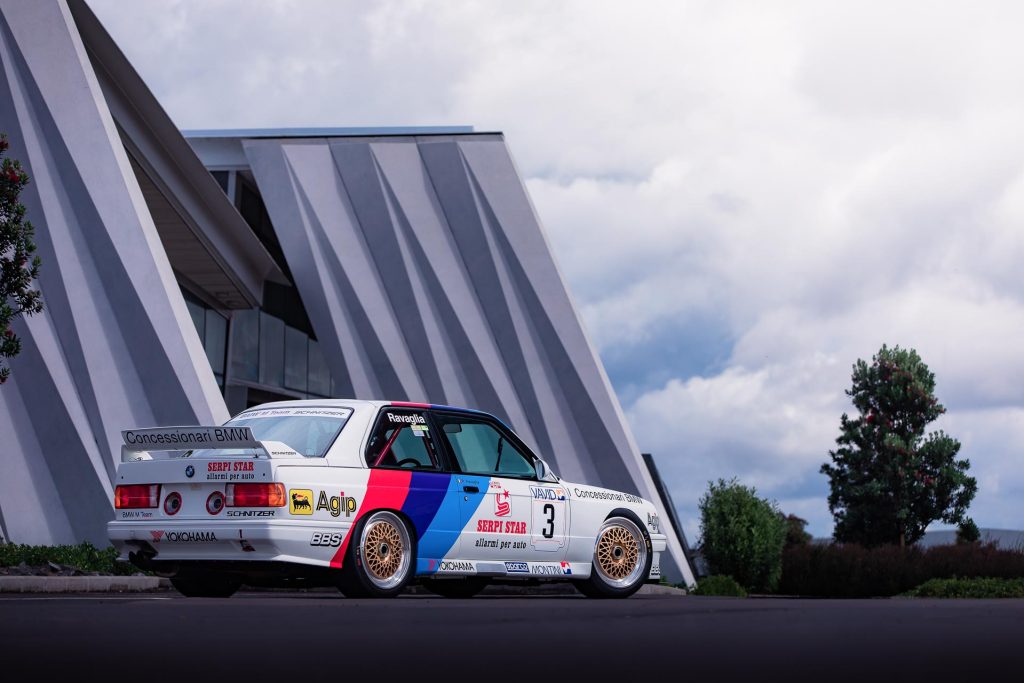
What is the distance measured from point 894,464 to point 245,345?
933 inches

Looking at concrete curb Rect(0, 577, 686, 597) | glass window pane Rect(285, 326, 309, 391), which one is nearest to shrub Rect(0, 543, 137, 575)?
concrete curb Rect(0, 577, 686, 597)

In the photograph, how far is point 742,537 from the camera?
26078 mm

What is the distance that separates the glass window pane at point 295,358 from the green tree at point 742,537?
13.1 meters

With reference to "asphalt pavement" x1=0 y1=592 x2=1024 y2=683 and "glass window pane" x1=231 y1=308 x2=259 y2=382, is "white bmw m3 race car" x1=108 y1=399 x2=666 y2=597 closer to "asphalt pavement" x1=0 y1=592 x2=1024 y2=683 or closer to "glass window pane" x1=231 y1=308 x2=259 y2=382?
"asphalt pavement" x1=0 y1=592 x2=1024 y2=683

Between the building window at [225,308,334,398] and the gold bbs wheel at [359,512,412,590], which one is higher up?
the building window at [225,308,334,398]

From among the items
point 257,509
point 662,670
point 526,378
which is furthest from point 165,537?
point 526,378

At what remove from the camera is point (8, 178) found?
1435cm

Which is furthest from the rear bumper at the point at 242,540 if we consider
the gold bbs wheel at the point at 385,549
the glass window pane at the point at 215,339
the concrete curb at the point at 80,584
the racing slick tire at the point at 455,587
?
the glass window pane at the point at 215,339

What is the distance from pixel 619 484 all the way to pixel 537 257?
19.1 feet

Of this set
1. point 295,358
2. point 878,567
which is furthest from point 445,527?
point 295,358

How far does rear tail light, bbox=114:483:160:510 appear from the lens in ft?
32.1

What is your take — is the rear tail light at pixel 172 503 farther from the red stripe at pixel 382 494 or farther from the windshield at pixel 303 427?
the red stripe at pixel 382 494

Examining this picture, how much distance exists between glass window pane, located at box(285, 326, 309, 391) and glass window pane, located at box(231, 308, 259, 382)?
6.63 ft

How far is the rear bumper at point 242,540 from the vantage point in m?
9.17
